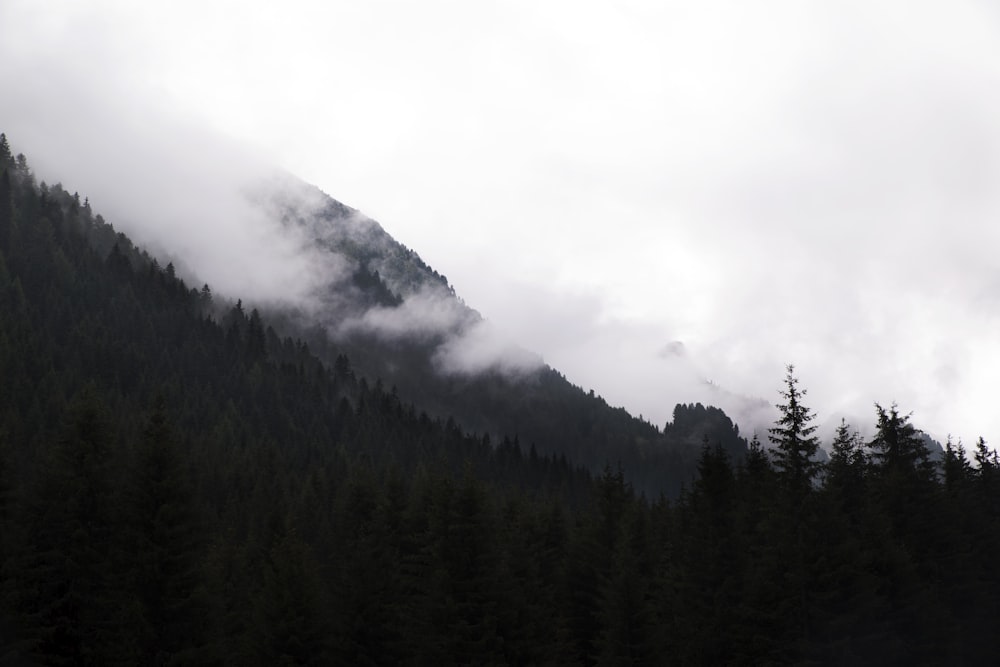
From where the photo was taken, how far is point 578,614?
2130 inches

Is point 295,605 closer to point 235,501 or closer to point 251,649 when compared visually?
point 251,649

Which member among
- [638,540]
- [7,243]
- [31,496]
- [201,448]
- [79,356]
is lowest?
[31,496]

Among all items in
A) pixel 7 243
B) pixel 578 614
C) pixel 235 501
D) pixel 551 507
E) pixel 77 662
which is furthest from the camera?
pixel 7 243

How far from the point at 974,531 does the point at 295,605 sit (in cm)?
4545

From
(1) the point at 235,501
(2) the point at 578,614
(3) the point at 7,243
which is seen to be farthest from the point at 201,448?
(3) the point at 7,243

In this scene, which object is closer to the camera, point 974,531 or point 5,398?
point 974,531

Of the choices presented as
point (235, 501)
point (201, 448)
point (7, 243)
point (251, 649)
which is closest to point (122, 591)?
point (251, 649)

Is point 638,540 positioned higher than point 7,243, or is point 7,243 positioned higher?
point 7,243

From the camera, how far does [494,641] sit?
3788cm

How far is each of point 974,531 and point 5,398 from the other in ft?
337

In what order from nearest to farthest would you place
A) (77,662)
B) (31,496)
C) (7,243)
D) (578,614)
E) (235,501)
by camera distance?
(77,662) < (31,496) < (578,614) < (235,501) < (7,243)

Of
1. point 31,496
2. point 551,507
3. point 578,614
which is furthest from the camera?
point 551,507

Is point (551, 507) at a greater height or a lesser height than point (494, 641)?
Result: greater

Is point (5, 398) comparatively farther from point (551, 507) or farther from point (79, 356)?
point (551, 507)
